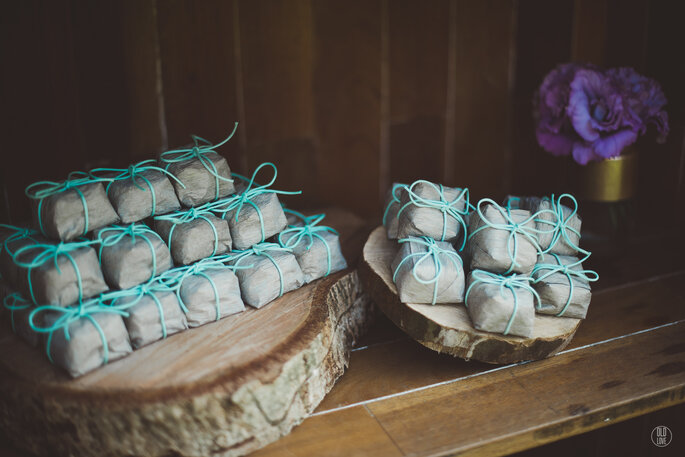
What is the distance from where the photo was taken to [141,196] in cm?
154

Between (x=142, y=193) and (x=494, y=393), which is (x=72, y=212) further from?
(x=494, y=393)

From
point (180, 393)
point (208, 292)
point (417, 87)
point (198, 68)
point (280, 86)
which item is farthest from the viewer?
point (417, 87)

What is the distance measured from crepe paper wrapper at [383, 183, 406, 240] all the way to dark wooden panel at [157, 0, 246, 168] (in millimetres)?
599

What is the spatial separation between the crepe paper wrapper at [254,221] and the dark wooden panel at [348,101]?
1.93 feet

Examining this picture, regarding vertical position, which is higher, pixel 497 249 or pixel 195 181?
pixel 195 181

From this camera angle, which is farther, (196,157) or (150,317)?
(196,157)

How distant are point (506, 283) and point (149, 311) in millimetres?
841

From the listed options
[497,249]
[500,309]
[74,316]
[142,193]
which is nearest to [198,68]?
[142,193]

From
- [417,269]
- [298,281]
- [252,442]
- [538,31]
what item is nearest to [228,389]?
[252,442]

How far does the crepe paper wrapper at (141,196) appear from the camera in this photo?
1527mm

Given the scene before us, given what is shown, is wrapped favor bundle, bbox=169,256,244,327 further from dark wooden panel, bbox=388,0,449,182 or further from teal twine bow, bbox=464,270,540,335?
dark wooden panel, bbox=388,0,449,182

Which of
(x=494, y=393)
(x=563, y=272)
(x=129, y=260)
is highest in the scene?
(x=129, y=260)

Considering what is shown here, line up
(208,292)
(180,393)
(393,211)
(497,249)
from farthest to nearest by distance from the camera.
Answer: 1. (393,211)
2. (497,249)
3. (208,292)
4. (180,393)

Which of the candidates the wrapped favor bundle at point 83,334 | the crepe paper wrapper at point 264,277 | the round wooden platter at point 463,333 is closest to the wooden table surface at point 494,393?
the round wooden platter at point 463,333
